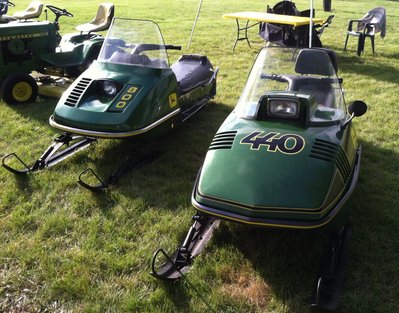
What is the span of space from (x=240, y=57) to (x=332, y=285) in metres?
6.81

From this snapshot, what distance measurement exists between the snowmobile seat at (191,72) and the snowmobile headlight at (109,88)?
90 centimetres

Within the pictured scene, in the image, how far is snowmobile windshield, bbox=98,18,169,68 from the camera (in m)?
4.46

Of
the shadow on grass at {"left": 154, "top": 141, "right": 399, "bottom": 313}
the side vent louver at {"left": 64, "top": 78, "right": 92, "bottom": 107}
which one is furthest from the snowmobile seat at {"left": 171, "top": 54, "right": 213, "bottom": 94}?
the shadow on grass at {"left": 154, "top": 141, "right": 399, "bottom": 313}

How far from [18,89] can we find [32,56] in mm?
681

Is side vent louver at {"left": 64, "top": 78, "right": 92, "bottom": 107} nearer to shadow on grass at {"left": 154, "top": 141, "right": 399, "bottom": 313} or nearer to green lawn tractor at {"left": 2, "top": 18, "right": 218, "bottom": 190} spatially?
green lawn tractor at {"left": 2, "top": 18, "right": 218, "bottom": 190}

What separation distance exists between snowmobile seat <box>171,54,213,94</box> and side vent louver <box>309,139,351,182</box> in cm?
232

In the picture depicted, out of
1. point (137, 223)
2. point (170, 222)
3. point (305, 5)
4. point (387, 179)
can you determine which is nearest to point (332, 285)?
point (170, 222)

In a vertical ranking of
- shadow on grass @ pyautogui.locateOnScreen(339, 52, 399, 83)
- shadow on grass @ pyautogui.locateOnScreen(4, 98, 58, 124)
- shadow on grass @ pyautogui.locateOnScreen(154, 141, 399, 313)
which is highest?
shadow on grass @ pyautogui.locateOnScreen(154, 141, 399, 313)

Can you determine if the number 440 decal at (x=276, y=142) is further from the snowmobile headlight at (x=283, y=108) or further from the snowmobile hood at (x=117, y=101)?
the snowmobile hood at (x=117, y=101)

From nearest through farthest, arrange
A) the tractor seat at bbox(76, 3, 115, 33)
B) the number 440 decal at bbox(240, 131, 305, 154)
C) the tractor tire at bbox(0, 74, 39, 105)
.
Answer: the number 440 decal at bbox(240, 131, 305, 154) < the tractor tire at bbox(0, 74, 39, 105) < the tractor seat at bbox(76, 3, 115, 33)

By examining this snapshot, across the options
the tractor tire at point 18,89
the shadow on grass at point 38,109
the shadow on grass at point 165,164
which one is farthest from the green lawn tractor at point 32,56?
the shadow on grass at point 165,164

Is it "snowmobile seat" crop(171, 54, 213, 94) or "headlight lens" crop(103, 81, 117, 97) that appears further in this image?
"snowmobile seat" crop(171, 54, 213, 94)

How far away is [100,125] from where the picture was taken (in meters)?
3.71

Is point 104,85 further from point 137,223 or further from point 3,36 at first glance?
point 3,36
